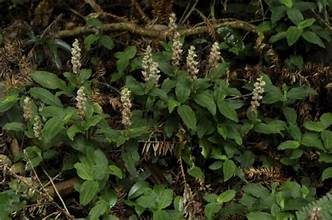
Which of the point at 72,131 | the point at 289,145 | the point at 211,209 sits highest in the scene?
the point at 72,131

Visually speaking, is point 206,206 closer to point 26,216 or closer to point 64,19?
point 26,216

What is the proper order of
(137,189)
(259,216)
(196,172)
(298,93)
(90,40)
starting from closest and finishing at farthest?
(259,216) < (137,189) < (196,172) < (298,93) < (90,40)

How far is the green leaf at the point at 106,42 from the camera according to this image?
12.2 ft

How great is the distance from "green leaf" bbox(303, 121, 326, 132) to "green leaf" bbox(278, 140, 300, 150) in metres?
0.10

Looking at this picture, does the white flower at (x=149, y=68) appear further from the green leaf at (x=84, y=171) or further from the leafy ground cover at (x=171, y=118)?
the green leaf at (x=84, y=171)

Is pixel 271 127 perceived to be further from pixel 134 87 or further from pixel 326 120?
pixel 134 87

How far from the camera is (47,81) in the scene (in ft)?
11.0

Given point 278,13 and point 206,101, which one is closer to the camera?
point 206,101

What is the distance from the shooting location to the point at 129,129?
3.14 meters

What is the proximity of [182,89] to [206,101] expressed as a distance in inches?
5.6

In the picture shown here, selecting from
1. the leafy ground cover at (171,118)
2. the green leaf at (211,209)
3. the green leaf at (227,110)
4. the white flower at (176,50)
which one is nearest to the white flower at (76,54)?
the leafy ground cover at (171,118)

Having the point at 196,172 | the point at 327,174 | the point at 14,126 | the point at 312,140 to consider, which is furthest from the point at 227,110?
the point at 14,126

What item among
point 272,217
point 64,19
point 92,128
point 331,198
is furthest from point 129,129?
point 64,19

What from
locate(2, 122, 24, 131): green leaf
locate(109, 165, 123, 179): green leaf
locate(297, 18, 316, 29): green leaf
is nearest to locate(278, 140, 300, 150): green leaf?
locate(297, 18, 316, 29): green leaf
